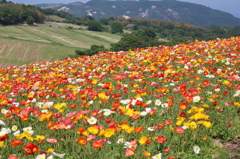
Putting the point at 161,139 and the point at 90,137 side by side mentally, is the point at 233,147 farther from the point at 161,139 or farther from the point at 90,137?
the point at 90,137

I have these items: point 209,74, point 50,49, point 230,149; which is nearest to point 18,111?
point 230,149

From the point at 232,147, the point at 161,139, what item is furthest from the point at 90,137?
the point at 232,147

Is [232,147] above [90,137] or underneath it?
above

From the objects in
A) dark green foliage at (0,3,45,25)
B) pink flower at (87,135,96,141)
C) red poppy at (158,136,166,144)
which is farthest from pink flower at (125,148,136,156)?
dark green foliage at (0,3,45,25)

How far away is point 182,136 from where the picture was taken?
3703mm

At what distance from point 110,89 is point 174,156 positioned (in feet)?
9.72

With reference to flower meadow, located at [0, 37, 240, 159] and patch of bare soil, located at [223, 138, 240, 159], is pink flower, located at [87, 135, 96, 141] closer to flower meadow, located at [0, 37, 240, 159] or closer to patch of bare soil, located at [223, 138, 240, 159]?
flower meadow, located at [0, 37, 240, 159]

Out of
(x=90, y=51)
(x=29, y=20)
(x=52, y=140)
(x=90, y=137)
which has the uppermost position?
(x=90, y=137)

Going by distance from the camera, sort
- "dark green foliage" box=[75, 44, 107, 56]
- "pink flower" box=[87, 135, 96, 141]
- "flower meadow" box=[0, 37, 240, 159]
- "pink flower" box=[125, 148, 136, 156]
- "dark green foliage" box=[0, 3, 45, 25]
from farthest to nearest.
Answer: "dark green foliage" box=[0, 3, 45, 25]
"dark green foliage" box=[75, 44, 107, 56]
"pink flower" box=[87, 135, 96, 141]
"flower meadow" box=[0, 37, 240, 159]
"pink flower" box=[125, 148, 136, 156]

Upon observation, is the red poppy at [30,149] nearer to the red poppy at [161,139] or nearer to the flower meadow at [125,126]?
the flower meadow at [125,126]

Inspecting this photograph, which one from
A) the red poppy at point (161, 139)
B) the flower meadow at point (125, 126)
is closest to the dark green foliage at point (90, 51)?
the flower meadow at point (125, 126)

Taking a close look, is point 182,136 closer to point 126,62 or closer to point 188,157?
point 188,157

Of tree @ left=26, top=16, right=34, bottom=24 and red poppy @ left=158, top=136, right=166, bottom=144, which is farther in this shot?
tree @ left=26, top=16, right=34, bottom=24

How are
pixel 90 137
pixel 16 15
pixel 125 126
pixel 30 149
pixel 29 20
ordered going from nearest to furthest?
pixel 30 149, pixel 90 137, pixel 125 126, pixel 16 15, pixel 29 20
